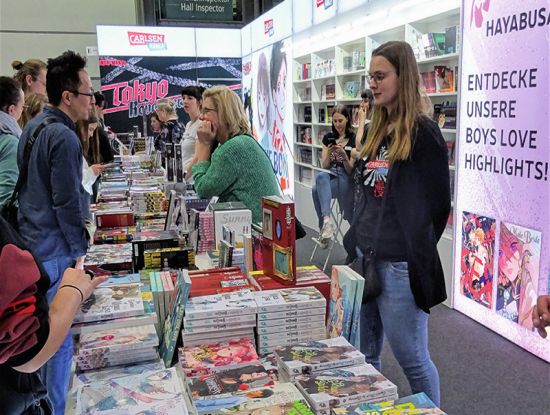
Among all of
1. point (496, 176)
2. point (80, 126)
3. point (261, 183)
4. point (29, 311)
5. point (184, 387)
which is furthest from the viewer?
point (80, 126)

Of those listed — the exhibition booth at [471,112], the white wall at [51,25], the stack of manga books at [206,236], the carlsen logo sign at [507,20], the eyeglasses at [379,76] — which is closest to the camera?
the eyeglasses at [379,76]

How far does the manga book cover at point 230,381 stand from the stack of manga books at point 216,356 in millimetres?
26

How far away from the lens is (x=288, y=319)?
164cm

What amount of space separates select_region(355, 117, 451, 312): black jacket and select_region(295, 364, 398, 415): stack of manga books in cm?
61

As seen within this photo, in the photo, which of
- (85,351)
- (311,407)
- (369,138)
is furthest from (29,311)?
(369,138)

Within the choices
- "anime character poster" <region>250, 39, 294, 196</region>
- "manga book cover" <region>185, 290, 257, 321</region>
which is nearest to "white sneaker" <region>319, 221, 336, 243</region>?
"anime character poster" <region>250, 39, 294, 196</region>

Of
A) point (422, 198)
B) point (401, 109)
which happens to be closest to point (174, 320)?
point (422, 198)

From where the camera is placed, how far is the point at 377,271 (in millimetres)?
2010

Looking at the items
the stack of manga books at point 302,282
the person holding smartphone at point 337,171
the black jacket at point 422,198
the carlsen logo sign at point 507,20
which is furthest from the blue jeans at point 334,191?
the stack of manga books at point 302,282

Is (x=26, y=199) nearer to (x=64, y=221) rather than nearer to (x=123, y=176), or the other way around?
(x=64, y=221)

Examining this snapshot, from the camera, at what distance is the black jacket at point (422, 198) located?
1.91m

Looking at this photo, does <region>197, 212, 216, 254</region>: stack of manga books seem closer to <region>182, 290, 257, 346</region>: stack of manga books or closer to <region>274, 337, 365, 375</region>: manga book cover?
<region>182, 290, 257, 346</region>: stack of manga books

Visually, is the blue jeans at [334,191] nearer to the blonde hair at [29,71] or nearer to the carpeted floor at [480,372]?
the carpeted floor at [480,372]

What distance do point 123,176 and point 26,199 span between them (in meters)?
2.91
